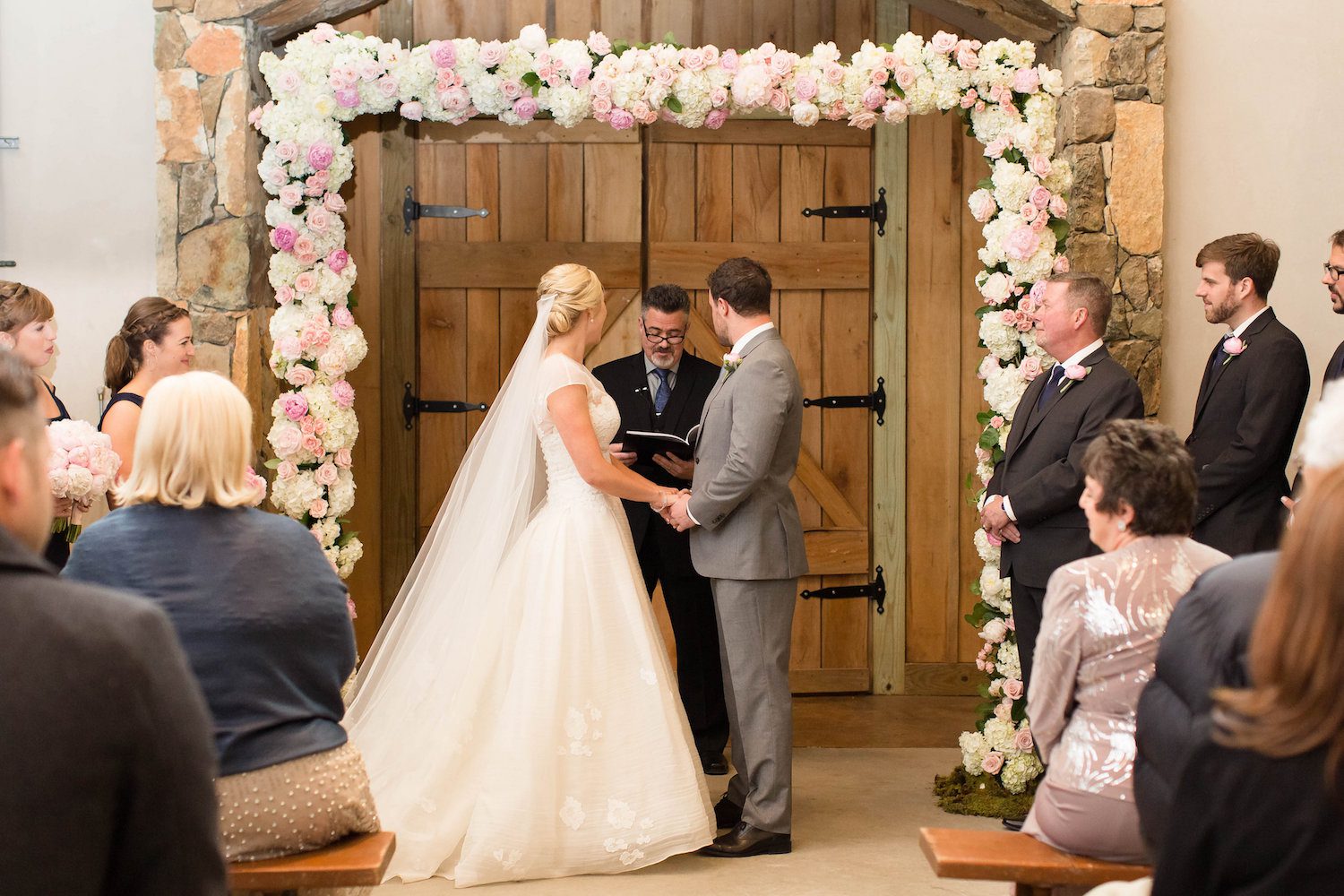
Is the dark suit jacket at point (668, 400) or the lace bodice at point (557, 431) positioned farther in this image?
the dark suit jacket at point (668, 400)

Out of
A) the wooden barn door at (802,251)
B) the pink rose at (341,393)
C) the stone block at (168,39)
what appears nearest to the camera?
the stone block at (168,39)

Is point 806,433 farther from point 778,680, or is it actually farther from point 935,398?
point 778,680

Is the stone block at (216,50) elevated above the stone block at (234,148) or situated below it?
above

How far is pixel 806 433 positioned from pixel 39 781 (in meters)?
4.72

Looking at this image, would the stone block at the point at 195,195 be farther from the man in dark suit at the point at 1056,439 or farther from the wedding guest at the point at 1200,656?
the wedding guest at the point at 1200,656

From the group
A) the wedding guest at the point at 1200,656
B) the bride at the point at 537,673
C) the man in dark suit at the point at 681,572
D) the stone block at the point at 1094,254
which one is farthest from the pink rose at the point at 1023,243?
the wedding guest at the point at 1200,656

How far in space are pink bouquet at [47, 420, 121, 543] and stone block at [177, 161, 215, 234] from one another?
119 centimetres

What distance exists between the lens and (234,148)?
4.41 meters

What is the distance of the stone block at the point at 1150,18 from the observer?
446 cm

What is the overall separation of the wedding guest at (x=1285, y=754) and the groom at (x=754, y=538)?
2348mm

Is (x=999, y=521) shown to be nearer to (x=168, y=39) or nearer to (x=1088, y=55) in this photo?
(x=1088, y=55)

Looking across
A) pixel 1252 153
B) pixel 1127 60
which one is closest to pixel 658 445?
pixel 1127 60

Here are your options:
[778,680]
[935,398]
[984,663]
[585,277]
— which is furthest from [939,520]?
→ [585,277]

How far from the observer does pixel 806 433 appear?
5852mm
